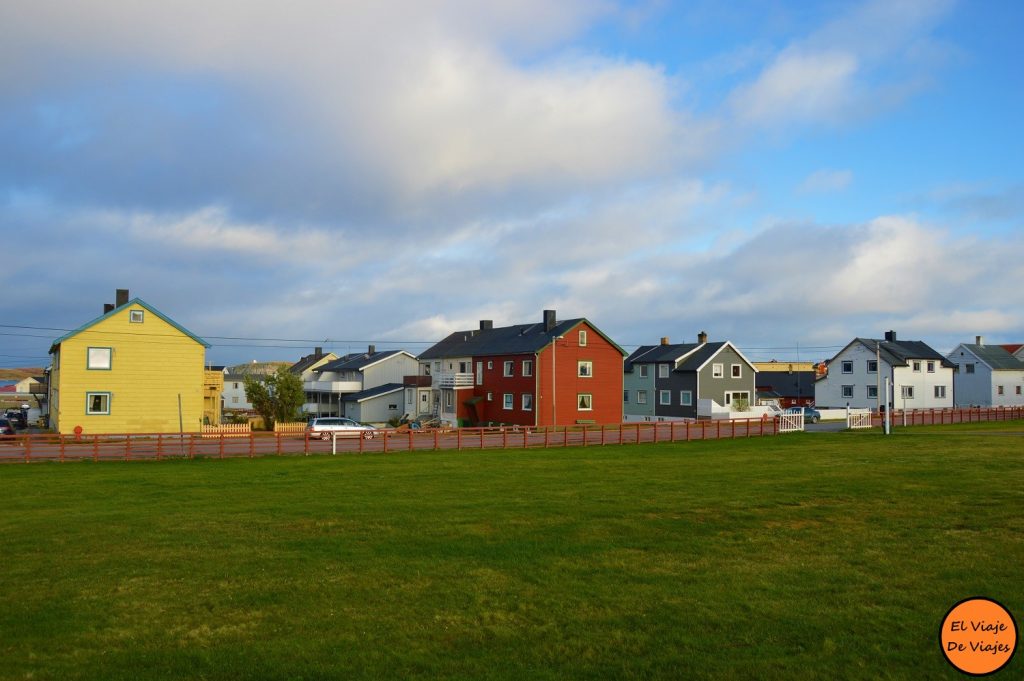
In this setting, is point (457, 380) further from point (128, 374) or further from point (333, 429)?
point (128, 374)

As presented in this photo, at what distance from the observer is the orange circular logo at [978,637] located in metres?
4.63

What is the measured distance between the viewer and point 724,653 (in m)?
9.25

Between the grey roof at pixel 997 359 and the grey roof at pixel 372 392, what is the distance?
64.7 meters

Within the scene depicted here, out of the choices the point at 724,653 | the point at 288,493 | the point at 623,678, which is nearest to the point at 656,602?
the point at 724,653

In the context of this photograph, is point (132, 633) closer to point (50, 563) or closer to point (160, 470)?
point (50, 563)

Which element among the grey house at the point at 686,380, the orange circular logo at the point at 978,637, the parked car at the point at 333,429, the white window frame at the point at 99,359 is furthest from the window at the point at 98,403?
the orange circular logo at the point at 978,637

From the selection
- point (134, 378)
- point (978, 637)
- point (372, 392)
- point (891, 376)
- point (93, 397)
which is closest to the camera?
point (978, 637)

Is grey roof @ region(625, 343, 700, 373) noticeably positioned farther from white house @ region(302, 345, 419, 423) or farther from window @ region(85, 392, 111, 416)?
window @ region(85, 392, 111, 416)

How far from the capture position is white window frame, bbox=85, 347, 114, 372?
50625mm

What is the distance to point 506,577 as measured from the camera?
41.6 feet

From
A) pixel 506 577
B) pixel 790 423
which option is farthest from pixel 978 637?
pixel 790 423

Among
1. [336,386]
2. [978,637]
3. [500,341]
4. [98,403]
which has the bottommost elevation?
[978,637]

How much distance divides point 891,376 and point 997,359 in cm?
2052

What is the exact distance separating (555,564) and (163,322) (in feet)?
154
